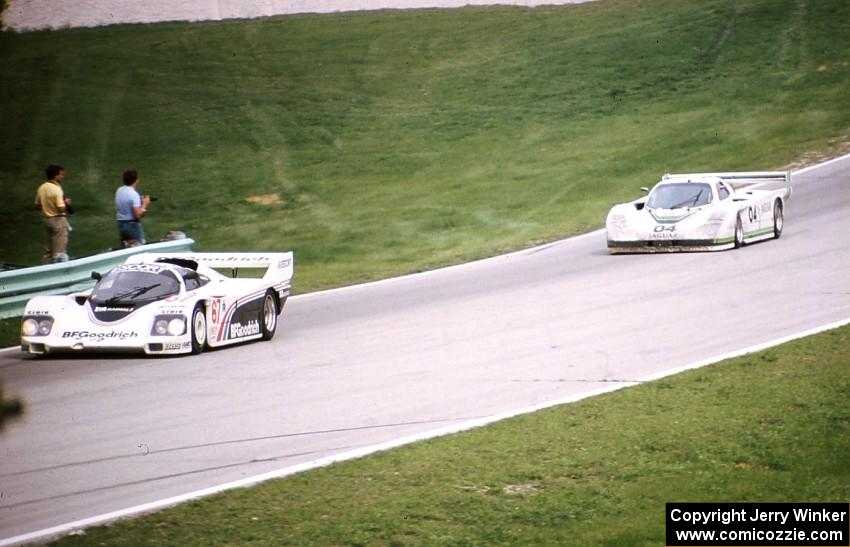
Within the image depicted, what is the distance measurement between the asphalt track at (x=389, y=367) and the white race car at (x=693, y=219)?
435 mm

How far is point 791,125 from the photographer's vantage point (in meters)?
31.7

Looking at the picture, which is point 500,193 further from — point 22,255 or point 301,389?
point 301,389

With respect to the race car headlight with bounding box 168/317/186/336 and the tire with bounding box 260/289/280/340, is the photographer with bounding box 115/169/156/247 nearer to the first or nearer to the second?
the tire with bounding box 260/289/280/340

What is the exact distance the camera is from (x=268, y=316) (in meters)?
15.6

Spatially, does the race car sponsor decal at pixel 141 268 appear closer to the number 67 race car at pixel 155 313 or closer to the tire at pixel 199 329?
the number 67 race car at pixel 155 313

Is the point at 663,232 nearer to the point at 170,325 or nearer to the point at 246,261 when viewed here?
the point at 246,261

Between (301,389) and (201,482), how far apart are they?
11.0 ft

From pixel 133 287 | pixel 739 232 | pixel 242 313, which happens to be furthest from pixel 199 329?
pixel 739 232

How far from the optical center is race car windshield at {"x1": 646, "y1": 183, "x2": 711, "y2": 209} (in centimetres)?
2094

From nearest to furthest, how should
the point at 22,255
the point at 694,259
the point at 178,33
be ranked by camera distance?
the point at 694,259, the point at 22,255, the point at 178,33

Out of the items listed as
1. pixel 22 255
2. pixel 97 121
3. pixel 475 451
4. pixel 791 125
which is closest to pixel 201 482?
pixel 475 451

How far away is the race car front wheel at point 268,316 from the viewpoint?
15.4m

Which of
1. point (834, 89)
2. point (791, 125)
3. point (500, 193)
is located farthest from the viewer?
point (834, 89)

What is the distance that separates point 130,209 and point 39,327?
482 cm
